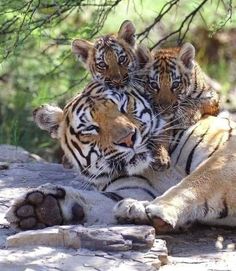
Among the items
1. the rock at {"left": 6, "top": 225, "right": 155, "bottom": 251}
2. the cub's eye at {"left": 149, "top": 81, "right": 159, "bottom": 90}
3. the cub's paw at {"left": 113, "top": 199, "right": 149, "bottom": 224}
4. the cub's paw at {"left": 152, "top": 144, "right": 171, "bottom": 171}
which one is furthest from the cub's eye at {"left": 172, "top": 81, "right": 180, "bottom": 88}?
the rock at {"left": 6, "top": 225, "right": 155, "bottom": 251}

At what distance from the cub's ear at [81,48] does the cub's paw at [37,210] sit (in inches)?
78.3

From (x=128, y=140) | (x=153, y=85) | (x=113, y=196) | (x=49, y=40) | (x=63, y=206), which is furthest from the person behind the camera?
(x=49, y=40)

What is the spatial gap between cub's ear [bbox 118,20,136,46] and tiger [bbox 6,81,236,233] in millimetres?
922

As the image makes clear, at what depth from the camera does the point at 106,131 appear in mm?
5355

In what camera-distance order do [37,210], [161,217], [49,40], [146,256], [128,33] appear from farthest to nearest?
1. [49,40]
2. [128,33]
3. [37,210]
4. [161,217]
5. [146,256]

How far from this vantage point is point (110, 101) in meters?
5.52

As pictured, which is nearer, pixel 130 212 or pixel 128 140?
pixel 130 212

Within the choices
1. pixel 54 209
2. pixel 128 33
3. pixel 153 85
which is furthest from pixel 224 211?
pixel 128 33

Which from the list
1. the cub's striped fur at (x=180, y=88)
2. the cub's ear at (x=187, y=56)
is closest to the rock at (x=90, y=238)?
the cub's striped fur at (x=180, y=88)

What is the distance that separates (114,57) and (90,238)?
7.03 ft

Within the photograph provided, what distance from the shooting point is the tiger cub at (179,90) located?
5891mm

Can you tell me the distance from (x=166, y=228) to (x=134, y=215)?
166 mm

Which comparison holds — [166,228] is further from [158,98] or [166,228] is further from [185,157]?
[158,98]

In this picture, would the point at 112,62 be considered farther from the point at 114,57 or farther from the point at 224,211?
the point at 224,211
